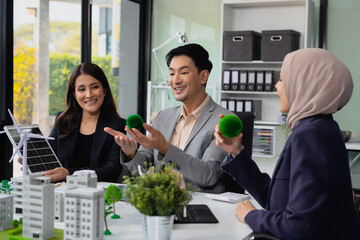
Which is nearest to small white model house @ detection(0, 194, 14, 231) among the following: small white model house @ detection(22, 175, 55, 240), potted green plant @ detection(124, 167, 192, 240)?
small white model house @ detection(22, 175, 55, 240)

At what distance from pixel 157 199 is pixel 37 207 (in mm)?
415

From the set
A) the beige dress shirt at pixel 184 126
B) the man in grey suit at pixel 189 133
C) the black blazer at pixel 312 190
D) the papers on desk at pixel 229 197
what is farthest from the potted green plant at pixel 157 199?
the beige dress shirt at pixel 184 126

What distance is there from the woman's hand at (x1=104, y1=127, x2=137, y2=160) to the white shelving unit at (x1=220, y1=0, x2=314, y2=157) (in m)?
2.72

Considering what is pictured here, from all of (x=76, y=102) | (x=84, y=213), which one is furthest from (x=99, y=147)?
(x=84, y=213)

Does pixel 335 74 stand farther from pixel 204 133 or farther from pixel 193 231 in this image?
pixel 204 133

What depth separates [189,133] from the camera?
2539 millimetres

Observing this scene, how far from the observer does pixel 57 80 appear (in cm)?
440

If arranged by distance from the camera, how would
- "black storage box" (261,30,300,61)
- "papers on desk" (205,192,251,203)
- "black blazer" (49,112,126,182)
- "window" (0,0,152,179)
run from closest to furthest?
"papers on desk" (205,192,251,203)
"black blazer" (49,112,126,182)
"window" (0,0,152,179)
"black storage box" (261,30,300,61)

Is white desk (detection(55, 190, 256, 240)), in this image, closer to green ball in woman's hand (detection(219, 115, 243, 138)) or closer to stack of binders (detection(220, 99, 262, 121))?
green ball in woman's hand (detection(219, 115, 243, 138))

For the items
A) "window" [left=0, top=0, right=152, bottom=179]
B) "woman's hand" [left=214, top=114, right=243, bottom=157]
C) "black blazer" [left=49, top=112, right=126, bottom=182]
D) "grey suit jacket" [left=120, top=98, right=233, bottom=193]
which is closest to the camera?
"woman's hand" [left=214, top=114, right=243, bottom=157]

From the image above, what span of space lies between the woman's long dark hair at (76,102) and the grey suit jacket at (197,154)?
1.20 ft

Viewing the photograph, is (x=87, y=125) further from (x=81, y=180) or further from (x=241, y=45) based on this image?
(x=241, y=45)

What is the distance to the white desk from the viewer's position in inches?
60.5

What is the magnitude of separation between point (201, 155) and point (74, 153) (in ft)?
2.63
